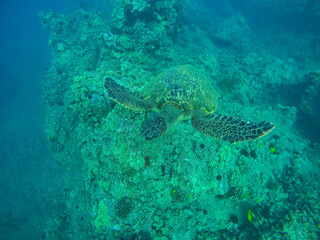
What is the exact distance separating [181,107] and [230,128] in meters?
1.44

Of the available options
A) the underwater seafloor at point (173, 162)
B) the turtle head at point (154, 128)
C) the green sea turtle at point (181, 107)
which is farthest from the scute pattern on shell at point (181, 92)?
the turtle head at point (154, 128)

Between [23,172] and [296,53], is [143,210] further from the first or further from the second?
[296,53]

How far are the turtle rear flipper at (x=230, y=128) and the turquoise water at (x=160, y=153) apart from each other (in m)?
0.05

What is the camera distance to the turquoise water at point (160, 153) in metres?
4.35

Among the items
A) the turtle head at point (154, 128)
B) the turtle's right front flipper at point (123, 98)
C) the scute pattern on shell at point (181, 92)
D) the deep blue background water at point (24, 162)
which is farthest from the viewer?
the deep blue background water at point (24, 162)

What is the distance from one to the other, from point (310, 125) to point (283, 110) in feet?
5.80

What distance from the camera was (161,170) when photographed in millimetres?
4422

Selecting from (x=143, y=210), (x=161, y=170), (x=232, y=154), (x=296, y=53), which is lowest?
(x=143, y=210)

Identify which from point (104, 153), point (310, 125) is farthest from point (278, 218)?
point (310, 125)

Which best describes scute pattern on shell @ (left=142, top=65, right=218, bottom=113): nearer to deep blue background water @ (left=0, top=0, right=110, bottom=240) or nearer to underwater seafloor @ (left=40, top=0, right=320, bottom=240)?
underwater seafloor @ (left=40, top=0, right=320, bottom=240)

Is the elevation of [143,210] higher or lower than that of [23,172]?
higher

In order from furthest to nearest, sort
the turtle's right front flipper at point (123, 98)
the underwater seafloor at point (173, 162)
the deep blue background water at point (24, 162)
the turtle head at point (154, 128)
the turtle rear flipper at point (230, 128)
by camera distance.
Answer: the deep blue background water at point (24, 162)
the underwater seafloor at point (173, 162)
the turtle's right front flipper at point (123, 98)
the turtle rear flipper at point (230, 128)
the turtle head at point (154, 128)

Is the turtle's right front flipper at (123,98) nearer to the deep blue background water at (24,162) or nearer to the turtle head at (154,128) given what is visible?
the turtle head at (154,128)

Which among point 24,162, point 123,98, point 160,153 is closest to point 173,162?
point 160,153
